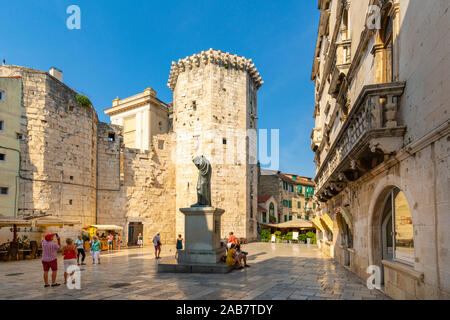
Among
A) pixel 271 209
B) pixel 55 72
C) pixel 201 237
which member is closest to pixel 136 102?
pixel 55 72

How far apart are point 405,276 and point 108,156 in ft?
81.1

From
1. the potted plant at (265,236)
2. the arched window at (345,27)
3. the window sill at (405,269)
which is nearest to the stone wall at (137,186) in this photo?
the potted plant at (265,236)

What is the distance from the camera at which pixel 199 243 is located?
11812 millimetres

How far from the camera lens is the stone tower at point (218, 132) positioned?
90.6 ft

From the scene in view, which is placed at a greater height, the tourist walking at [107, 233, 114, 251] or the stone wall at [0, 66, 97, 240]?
the stone wall at [0, 66, 97, 240]

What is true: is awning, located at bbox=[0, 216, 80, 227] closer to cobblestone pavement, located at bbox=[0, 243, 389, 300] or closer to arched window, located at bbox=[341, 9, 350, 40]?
cobblestone pavement, located at bbox=[0, 243, 389, 300]

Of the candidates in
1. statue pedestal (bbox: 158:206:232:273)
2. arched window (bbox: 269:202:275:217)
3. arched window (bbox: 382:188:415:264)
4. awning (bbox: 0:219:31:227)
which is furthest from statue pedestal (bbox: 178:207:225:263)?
arched window (bbox: 269:202:275:217)

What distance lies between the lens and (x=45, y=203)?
67.9ft

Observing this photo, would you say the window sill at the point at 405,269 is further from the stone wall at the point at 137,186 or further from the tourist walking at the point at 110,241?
the stone wall at the point at 137,186

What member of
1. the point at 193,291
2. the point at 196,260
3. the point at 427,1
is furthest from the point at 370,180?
the point at 196,260

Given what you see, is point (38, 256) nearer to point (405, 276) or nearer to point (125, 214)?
point (125, 214)

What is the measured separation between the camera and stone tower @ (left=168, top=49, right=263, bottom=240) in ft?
90.6

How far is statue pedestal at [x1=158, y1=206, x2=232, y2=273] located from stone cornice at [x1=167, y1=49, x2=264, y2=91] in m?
19.7

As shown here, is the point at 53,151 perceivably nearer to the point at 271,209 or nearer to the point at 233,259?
the point at 233,259
